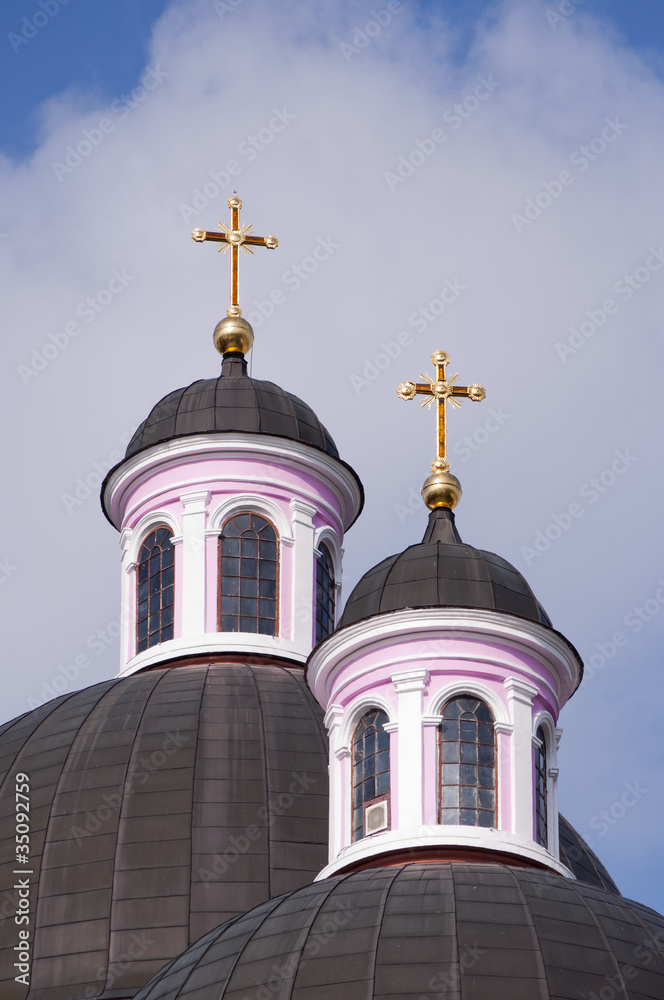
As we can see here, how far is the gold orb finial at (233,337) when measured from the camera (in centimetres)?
4975

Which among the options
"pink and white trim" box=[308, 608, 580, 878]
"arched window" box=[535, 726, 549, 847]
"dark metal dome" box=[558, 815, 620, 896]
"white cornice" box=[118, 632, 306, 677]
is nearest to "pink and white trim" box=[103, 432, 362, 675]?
"white cornice" box=[118, 632, 306, 677]

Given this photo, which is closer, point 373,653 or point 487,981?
point 487,981

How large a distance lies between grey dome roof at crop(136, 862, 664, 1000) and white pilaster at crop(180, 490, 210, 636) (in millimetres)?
11755

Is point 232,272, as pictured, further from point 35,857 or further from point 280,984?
point 280,984

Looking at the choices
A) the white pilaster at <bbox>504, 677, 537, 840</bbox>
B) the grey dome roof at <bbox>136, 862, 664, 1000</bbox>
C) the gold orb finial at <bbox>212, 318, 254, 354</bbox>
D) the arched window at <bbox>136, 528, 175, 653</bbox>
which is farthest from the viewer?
the gold orb finial at <bbox>212, 318, 254, 354</bbox>

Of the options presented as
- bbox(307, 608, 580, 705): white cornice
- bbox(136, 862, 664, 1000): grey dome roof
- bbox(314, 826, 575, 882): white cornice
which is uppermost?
bbox(307, 608, 580, 705): white cornice

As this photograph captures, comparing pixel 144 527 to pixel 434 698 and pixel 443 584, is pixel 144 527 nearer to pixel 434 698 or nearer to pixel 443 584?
pixel 443 584

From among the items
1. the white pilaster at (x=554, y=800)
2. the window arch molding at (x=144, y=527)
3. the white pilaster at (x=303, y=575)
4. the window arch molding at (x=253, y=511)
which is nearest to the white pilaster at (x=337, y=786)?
the white pilaster at (x=554, y=800)

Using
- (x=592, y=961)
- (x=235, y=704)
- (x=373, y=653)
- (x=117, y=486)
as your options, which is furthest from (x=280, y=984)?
(x=117, y=486)

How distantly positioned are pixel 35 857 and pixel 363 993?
9.68 metres

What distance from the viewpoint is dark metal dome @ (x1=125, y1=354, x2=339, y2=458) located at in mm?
47688

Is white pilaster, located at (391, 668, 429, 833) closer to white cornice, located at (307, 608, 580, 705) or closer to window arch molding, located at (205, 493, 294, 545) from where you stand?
white cornice, located at (307, 608, 580, 705)

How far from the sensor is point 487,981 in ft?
103

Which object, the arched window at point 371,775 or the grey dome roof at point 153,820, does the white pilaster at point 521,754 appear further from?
the grey dome roof at point 153,820
